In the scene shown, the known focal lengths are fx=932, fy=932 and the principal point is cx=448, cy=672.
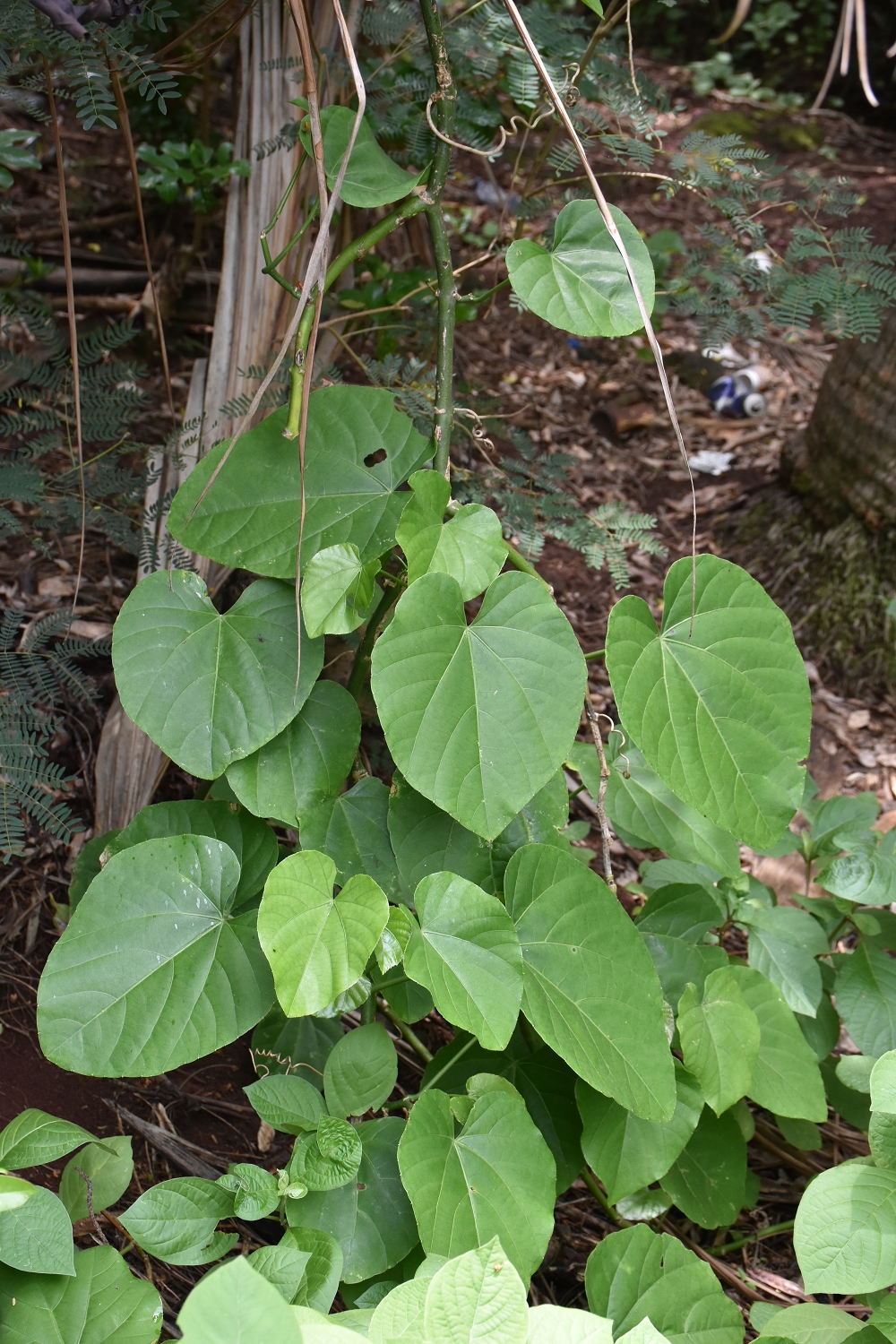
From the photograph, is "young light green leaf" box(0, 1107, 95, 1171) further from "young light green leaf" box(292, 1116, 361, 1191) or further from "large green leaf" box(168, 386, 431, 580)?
"large green leaf" box(168, 386, 431, 580)

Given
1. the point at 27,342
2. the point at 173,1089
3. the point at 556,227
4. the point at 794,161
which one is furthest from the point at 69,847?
the point at 794,161

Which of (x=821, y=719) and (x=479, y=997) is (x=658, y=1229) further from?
(x=821, y=719)

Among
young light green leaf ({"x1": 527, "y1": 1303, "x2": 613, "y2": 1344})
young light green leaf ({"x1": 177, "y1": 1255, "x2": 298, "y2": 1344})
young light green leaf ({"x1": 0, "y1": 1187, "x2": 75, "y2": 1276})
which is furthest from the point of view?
young light green leaf ({"x1": 0, "y1": 1187, "x2": 75, "y2": 1276})

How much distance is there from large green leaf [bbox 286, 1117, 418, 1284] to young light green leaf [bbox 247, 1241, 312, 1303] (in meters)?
0.09

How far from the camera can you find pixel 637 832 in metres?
1.30

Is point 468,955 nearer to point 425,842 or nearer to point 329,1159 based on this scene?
point 425,842

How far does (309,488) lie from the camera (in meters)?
1.11

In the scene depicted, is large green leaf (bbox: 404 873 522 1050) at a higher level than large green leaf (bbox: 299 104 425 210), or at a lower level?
lower

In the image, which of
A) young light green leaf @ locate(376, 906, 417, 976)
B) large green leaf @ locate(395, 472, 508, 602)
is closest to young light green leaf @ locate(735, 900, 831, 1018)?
young light green leaf @ locate(376, 906, 417, 976)

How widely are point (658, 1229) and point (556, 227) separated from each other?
1.40 metres

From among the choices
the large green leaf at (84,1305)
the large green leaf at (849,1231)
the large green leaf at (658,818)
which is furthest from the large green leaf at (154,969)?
the large green leaf at (849,1231)

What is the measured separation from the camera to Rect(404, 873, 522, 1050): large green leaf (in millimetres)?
971

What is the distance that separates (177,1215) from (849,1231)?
720mm

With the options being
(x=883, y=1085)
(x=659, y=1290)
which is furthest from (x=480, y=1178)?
(x=883, y=1085)
